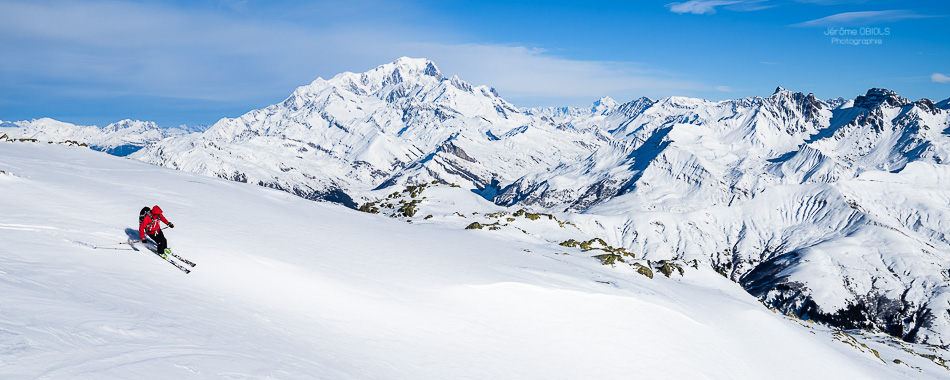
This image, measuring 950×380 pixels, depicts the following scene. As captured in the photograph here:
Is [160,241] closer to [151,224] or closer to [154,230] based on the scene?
[154,230]

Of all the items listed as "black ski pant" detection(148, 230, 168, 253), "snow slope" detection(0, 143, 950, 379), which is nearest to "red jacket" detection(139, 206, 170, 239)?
"black ski pant" detection(148, 230, 168, 253)

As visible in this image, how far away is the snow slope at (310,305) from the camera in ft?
38.6

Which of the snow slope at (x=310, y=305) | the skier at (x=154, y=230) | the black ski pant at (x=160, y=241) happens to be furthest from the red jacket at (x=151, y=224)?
the snow slope at (x=310, y=305)

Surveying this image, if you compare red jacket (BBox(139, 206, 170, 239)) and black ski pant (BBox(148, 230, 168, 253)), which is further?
red jacket (BBox(139, 206, 170, 239))

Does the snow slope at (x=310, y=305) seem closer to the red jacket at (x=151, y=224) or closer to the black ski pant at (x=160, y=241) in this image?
the black ski pant at (x=160, y=241)

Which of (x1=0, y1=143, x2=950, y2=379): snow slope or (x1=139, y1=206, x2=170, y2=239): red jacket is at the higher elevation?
(x1=139, y1=206, x2=170, y2=239): red jacket

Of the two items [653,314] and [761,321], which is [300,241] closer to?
[653,314]

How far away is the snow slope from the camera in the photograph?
11.8 metres

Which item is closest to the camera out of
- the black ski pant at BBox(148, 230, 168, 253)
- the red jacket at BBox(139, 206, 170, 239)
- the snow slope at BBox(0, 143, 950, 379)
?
the snow slope at BBox(0, 143, 950, 379)

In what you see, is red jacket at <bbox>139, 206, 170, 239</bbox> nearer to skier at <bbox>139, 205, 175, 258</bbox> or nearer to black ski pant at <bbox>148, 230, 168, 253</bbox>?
skier at <bbox>139, 205, 175, 258</bbox>

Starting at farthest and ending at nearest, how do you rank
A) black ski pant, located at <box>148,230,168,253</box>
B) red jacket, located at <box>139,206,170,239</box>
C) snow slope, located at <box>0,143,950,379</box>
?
red jacket, located at <box>139,206,170,239</box>
black ski pant, located at <box>148,230,168,253</box>
snow slope, located at <box>0,143,950,379</box>

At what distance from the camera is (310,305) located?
18625 mm

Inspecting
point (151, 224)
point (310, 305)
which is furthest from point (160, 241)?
point (310, 305)

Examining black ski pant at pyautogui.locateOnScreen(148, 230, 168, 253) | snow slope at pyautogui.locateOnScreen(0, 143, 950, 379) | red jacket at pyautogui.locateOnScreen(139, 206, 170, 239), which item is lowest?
snow slope at pyautogui.locateOnScreen(0, 143, 950, 379)
